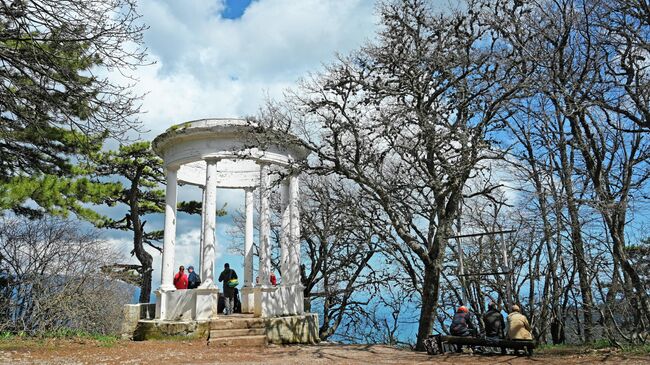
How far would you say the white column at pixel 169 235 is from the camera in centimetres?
1536

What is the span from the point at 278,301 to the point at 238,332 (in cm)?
186

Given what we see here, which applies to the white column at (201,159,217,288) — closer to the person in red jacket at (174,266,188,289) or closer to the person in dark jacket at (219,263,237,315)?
the person in red jacket at (174,266,188,289)

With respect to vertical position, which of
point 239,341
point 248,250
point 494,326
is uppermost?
point 248,250

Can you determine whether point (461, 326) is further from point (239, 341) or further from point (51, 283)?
point (51, 283)

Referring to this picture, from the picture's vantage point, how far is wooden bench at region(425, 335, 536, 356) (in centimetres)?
998

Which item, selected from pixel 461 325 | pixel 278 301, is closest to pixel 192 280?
pixel 278 301

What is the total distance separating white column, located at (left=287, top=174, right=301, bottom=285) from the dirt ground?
3210mm

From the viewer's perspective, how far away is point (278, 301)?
48.4 ft

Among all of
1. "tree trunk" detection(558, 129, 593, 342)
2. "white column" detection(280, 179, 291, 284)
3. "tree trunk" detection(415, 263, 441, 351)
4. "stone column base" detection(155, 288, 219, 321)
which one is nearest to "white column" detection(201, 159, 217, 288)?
"stone column base" detection(155, 288, 219, 321)

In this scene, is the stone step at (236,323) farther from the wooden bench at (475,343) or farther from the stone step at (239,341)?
the wooden bench at (475,343)

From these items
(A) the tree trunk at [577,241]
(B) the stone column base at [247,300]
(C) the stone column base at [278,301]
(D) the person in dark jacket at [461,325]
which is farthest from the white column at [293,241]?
(A) the tree trunk at [577,241]

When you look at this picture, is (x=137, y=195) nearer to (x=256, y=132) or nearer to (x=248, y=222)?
(x=248, y=222)

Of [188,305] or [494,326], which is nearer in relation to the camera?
[494,326]

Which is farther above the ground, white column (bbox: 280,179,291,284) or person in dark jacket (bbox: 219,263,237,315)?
white column (bbox: 280,179,291,284)
